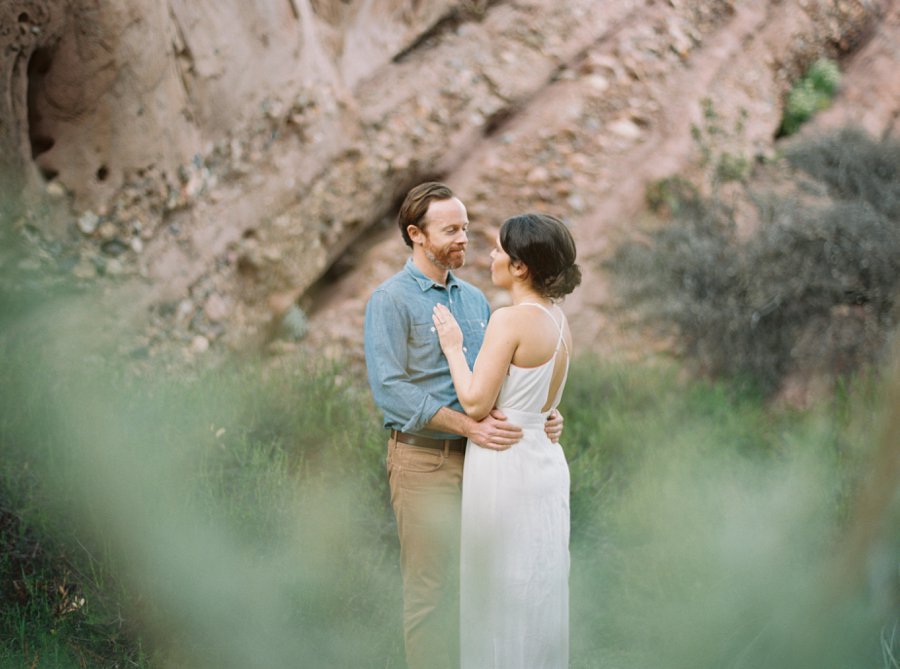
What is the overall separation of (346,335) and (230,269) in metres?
1.02

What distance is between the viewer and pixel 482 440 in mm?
3031

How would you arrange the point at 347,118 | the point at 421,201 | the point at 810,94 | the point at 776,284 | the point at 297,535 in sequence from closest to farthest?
the point at 421,201 → the point at 297,535 → the point at 347,118 → the point at 776,284 → the point at 810,94

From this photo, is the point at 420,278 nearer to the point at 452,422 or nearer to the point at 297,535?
the point at 452,422

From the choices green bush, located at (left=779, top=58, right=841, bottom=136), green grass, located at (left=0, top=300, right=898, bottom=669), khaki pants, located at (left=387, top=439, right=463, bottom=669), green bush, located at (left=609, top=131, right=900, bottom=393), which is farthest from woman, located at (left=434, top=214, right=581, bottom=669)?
green bush, located at (left=779, top=58, right=841, bottom=136)

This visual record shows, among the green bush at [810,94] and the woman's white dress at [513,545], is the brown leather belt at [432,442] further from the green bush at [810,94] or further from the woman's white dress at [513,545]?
the green bush at [810,94]

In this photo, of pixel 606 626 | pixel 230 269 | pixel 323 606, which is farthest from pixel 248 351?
pixel 606 626

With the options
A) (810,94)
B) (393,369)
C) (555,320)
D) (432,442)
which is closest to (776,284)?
(810,94)

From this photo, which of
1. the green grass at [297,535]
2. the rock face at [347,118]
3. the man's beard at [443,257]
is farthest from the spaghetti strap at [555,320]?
the rock face at [347,118]

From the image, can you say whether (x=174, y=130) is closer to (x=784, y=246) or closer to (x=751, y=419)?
(x=751, y=419)

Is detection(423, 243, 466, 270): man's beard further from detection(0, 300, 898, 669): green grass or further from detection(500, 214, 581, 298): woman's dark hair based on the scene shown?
detection(0, 300, 898, 669): green grass

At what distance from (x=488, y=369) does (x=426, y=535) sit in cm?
69

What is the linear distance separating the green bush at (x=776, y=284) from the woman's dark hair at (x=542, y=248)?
15.4 feet

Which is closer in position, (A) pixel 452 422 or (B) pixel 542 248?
(B) pixel 542 248

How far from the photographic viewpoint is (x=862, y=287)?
745 cm
